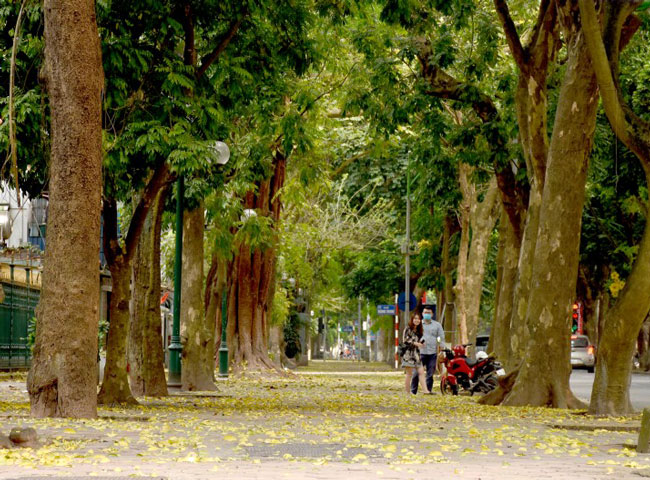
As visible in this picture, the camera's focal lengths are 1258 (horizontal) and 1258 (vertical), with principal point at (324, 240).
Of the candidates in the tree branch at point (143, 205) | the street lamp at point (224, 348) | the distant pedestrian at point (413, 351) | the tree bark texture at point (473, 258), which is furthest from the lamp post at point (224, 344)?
the tree branch at point (143, 205)

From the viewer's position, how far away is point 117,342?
704 inches

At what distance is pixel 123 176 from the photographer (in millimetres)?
17672

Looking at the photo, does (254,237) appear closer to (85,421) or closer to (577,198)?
(577,198)

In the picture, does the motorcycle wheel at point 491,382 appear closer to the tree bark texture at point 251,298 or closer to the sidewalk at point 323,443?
the sidewalk at point 323,443

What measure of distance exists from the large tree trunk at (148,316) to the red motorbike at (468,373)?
6.57 m

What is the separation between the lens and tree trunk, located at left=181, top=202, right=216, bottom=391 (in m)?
24.4

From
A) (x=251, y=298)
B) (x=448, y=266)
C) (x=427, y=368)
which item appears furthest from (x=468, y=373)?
(x=448, y=266)

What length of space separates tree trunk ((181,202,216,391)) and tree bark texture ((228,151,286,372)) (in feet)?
29.3

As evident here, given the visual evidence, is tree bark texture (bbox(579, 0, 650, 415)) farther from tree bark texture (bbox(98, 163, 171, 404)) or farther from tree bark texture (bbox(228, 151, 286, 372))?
tree bark texture (bbox(228, 151, 286, 372))

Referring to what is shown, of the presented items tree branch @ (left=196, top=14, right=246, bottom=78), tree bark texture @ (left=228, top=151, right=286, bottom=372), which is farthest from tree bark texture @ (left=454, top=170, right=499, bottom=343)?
tree branch @ (left=196, top=14, right=246, bottom=78)

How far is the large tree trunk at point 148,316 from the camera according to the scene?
21.1 metres

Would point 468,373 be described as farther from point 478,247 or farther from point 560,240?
point 478,247

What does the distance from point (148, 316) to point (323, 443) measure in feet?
31.7

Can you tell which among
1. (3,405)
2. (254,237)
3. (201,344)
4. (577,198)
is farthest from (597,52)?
(254,237)
